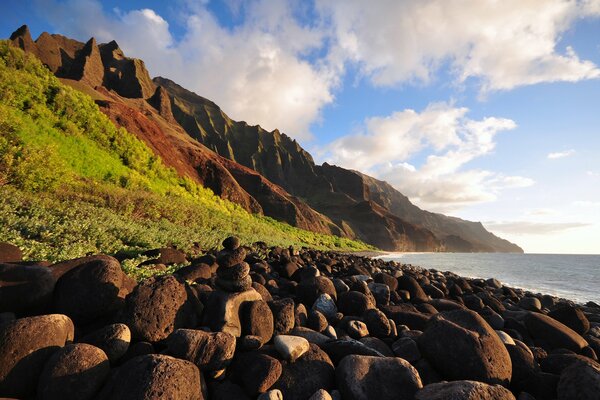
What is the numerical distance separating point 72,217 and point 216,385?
9.14 meters

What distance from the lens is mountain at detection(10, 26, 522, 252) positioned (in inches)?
1857

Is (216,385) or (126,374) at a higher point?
(126,374)

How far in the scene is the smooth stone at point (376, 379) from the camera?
287 cm

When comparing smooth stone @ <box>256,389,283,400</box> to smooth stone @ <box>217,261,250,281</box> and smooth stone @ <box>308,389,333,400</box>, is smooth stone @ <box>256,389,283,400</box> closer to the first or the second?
smooth stone @ <box>308,389,333,400</box>

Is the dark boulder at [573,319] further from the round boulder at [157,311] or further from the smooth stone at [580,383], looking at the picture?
the round boulder at [157,311]

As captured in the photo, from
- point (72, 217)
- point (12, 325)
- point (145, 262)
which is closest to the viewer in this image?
point (12, 325)

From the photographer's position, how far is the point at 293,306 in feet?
14.2

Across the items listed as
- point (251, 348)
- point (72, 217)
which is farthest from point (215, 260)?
point (72, 217)

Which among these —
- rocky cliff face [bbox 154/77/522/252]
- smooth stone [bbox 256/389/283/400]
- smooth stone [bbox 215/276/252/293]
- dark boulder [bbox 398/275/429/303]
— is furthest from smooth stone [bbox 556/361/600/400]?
rocky cliff face [bbox 154/77/522/252]

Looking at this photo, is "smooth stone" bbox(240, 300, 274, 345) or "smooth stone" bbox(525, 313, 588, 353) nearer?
"smooth stone" bbox(240, 300, 274, 345)

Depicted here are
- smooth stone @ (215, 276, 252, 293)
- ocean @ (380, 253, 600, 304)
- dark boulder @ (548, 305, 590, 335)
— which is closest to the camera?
smooth stone @ (215, 276, 252, 293)

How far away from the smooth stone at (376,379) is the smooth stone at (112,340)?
2.12 meters

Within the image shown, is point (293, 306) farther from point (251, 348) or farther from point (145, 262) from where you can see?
point (145, 262)

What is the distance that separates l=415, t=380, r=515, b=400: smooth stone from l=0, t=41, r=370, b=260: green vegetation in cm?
685
